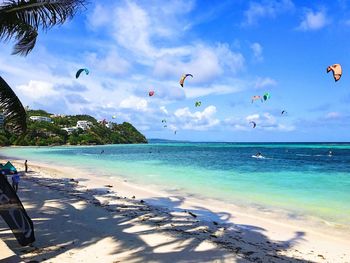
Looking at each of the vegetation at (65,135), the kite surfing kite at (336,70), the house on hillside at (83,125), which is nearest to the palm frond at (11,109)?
the kite surfing kite at (336,70)

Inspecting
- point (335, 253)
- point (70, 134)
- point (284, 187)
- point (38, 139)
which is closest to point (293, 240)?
point (335, 253)

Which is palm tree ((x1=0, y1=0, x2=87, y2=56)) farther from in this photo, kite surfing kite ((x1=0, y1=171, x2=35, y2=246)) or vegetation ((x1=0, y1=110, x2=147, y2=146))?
vegetation ((x1=0, y1=110, x2=147, y2=146))

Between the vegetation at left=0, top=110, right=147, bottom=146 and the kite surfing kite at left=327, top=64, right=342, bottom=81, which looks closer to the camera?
the kite surfing kite at left=327, top=64, right=342, bottom=81

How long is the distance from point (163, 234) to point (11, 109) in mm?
4889

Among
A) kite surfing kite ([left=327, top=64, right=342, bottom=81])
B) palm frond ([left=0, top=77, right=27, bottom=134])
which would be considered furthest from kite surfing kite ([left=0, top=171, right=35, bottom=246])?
kite surfing kite ([left=327, top=64, right=342, bottom=81])

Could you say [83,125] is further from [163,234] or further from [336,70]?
[163,234]

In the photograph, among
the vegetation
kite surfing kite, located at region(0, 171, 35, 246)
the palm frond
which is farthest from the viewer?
the vegetation

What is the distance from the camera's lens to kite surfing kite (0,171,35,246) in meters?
5.96

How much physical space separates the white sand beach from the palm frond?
255 centimetres

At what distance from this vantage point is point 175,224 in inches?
423

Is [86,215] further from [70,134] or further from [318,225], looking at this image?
[70,134]

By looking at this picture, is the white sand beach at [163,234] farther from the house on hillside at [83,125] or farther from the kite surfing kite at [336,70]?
the house on hillside at [83,125]

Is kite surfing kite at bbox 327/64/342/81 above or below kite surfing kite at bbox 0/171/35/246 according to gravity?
above

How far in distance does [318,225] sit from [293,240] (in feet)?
8.99
